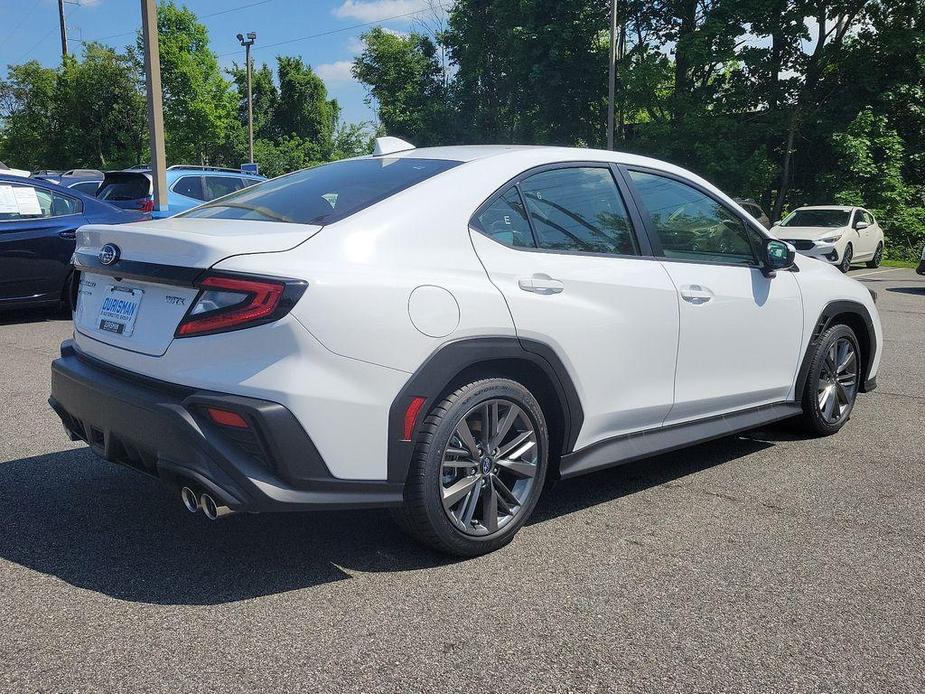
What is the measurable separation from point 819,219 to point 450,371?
19933 millimetres

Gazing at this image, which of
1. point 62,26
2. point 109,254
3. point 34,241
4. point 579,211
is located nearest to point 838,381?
point 579,211

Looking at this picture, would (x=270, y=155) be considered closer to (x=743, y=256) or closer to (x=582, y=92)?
(x=582, y=92)

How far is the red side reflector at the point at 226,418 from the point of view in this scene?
9.24ft

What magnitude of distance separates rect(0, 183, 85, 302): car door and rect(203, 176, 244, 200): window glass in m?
5.31

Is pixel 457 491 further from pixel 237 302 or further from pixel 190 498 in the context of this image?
pixel 237 302

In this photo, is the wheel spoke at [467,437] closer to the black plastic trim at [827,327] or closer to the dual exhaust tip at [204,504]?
the dual exhaust tip at [204,504]

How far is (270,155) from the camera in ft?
185

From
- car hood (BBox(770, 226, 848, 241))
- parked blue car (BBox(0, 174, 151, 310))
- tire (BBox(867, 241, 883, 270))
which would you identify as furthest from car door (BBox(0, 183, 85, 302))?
tire (BBox(867, 241, 883, 270))

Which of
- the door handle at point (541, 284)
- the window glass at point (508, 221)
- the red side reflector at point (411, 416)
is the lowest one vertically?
the red side reflector at point (411, 416)

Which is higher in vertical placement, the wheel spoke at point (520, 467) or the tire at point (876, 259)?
the wheel spoke at point (520, 467)

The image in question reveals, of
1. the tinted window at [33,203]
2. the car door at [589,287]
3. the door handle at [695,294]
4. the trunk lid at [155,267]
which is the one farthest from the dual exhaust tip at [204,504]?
the tinted window at [33,203]

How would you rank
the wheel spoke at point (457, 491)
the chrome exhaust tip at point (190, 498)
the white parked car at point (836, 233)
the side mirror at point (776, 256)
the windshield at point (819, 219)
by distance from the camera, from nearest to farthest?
the chrome exhaust tip at point (190, 498)
the wheel spoke at point (457, 491)
the side mirror at point (776, 256)
the white parked car at point (836, 233)
the windshield at point (819, 219)

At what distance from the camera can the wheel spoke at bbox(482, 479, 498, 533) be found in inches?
133

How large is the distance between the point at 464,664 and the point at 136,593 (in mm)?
1192
